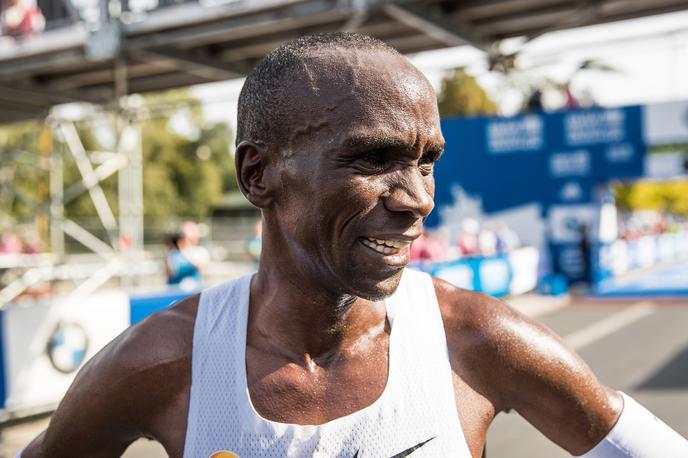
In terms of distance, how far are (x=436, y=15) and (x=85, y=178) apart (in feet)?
21.3

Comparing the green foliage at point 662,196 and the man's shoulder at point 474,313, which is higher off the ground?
the man's shoulder at point 474,313

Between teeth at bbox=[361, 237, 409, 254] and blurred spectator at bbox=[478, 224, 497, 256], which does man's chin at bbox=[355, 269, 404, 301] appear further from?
blurred spectator at bbox=[478, 224, 497, 256]

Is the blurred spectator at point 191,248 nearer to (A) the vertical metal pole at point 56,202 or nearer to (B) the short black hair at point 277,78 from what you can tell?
(A) the vertical metal pole at point 56,202

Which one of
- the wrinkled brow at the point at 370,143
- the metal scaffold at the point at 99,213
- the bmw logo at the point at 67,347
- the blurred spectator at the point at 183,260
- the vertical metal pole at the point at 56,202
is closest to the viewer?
the wrinkled brow at the point at 370,143

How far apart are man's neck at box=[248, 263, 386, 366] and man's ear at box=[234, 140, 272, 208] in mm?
154

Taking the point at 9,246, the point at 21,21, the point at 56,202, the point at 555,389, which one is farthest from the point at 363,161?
the point at 9,246

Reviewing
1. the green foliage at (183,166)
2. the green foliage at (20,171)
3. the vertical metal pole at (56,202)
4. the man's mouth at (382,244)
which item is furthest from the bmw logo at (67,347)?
the green foliage at (183,166)

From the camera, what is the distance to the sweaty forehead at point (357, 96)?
1.23 metres

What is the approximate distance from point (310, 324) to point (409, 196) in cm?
34

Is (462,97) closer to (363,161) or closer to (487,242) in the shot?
(487,242)

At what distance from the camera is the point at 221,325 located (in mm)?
1431

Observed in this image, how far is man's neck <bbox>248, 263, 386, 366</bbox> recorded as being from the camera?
140 centimetres

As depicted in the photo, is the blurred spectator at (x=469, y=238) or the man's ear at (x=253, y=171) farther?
the blurred spectator at (x=469, y=238)

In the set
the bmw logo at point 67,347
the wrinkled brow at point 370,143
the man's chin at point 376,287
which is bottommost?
the bmw logo at point 67,347
